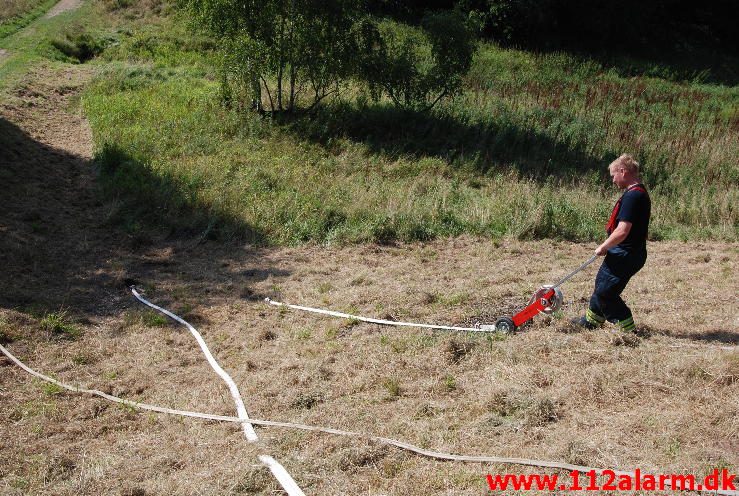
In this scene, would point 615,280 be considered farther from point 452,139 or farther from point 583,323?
point 452,139

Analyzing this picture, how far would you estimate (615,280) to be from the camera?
5516 mm

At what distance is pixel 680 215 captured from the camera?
436 inches

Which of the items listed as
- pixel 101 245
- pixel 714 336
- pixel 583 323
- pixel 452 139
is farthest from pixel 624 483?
pixel 452 139

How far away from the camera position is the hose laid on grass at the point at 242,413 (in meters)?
3.91

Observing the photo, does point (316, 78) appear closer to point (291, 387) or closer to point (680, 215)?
point (680, 215)

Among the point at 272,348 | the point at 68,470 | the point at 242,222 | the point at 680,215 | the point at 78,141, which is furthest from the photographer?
the point at 78,141

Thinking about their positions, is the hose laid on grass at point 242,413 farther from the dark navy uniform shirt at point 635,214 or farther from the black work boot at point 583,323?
the dark navy uniform shirt at point 635,214

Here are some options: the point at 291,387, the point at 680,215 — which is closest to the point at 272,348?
the point at 291,387

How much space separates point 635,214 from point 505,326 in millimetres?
1620

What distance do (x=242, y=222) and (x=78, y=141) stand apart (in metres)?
6.66

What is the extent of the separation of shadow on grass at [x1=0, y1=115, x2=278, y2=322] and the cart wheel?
363 cm

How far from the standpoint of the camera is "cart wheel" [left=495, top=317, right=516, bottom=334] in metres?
5.98

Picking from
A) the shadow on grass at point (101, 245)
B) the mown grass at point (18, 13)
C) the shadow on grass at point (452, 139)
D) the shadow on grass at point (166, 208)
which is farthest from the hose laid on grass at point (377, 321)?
the mown grass at point (18, 13)

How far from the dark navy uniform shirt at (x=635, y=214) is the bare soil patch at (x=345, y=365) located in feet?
2.92
